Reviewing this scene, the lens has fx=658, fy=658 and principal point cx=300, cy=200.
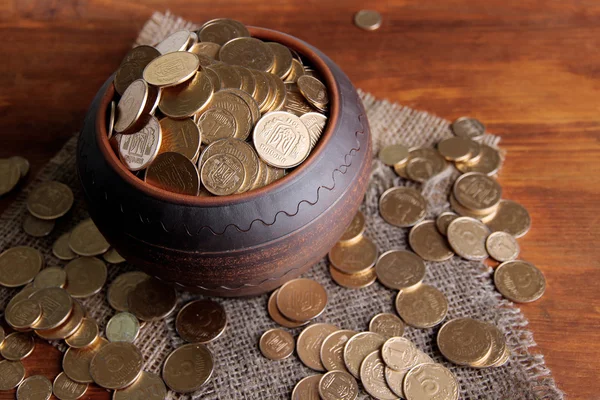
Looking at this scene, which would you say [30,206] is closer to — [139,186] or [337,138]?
[139,186]

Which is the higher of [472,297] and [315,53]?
[315,53]

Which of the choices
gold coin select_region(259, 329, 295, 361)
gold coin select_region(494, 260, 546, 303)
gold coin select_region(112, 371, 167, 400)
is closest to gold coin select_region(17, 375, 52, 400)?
gold coin select_region(112, 371, 167, 400)

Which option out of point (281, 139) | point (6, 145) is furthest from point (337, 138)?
point (6, 145)

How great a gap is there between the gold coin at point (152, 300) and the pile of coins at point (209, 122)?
295 mm

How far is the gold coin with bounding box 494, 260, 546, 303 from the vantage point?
1148 mm

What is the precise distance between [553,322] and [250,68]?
0.67 meters

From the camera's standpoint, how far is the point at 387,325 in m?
1.11

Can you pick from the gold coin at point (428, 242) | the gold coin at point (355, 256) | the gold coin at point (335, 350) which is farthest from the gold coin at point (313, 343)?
the gold coin at point (428, 242)

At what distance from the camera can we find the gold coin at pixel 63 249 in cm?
121

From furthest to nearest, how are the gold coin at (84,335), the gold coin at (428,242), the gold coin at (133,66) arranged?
the gold coin at (428,242)
the gold coin at (84,335)
the gold coin at (133,66)

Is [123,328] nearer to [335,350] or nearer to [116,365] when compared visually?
[116,365]

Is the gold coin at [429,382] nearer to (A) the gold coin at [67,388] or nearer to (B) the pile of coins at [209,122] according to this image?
(B) the pile of coins at [209,122]

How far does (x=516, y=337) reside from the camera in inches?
43.2

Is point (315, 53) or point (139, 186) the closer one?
point (139, 186)
